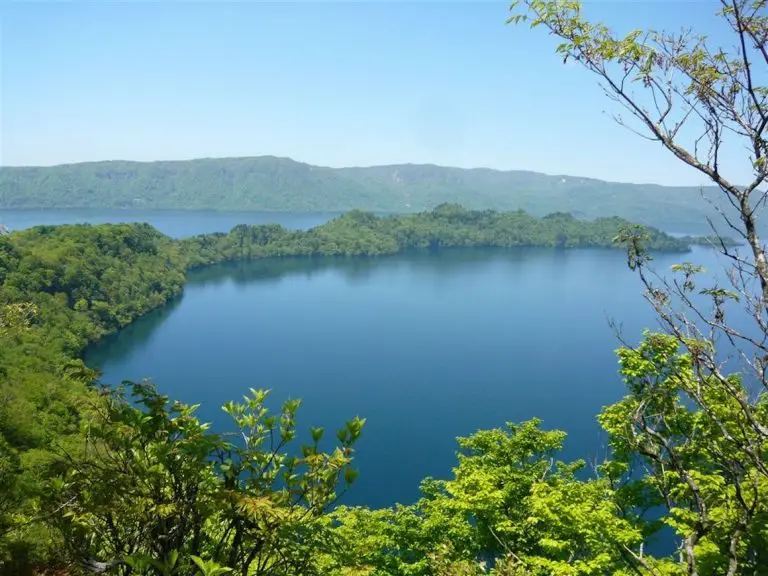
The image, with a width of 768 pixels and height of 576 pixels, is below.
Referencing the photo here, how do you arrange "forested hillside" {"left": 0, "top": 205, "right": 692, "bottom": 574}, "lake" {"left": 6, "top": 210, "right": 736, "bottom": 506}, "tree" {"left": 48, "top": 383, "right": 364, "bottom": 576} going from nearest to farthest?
"tree" {"left": 48, "top": 383, "right": 364, "bottom": 576} < "forested hillside" {"left": 0, "top": 205, "right": 692, "bottom": 574} < "lake" {"left": 6, "top": 210, "right": 736, "bottom": 506}

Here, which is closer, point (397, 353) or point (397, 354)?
point (397, 354)

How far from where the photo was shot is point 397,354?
49625 mm

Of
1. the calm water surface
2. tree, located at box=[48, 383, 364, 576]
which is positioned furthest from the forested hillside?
the calm water surface

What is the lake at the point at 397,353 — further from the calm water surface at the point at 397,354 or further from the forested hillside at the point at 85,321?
the forested hillside at the point at 85,321

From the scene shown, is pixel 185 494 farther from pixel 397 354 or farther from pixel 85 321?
pixel 85 321

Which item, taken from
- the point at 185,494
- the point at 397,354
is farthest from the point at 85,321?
the point at 185,494

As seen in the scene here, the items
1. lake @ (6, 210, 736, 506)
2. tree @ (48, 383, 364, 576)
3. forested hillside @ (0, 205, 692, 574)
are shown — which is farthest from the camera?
lake @ (6, 210, 736, 506)

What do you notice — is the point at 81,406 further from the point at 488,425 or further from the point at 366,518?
the point at 488,425

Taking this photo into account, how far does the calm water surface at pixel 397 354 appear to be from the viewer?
33.8 metres

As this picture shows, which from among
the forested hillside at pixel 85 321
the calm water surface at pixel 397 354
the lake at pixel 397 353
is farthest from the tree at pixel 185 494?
the lake at pixel 397 353

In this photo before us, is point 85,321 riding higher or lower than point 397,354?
higher

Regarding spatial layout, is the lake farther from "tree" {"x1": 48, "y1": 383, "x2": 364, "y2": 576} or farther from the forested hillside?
"tree" {"x1": 48, "y1": 383, "x2": 364, "y2": 576}

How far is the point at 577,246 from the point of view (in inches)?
5472

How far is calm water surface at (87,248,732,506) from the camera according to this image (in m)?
33.8
